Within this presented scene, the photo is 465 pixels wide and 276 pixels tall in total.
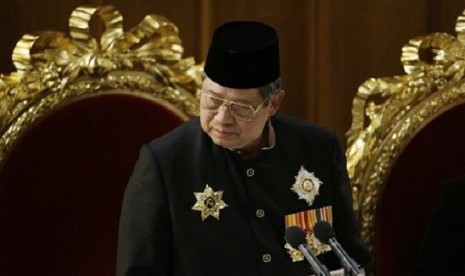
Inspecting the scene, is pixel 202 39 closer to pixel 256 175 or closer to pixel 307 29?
pixel 307 29

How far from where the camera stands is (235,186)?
2.76m

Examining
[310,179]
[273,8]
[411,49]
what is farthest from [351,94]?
[310,179]

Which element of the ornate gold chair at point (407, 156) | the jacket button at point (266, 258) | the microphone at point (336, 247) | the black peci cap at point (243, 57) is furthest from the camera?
the ornate gold chair at point (407, 156)

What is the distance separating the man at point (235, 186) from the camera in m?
2.63

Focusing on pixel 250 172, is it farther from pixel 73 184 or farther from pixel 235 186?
pixel 73 184

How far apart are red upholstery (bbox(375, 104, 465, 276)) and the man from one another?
0.41 metres

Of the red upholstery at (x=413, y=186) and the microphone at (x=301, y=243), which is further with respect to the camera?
the red upholstery at (x=413, y=186)

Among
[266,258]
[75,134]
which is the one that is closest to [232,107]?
[266,258]

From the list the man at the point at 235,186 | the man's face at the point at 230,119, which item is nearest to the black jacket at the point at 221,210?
the man at the point at 235,186

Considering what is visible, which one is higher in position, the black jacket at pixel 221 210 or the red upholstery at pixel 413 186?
the black jacket at pixel 221 210

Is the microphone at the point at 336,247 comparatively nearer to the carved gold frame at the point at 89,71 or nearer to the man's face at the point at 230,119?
the man's face at the point at 230,119

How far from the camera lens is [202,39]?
3756 mm

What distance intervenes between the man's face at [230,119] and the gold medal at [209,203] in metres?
0.12

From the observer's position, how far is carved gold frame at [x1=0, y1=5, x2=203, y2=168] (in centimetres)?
295
